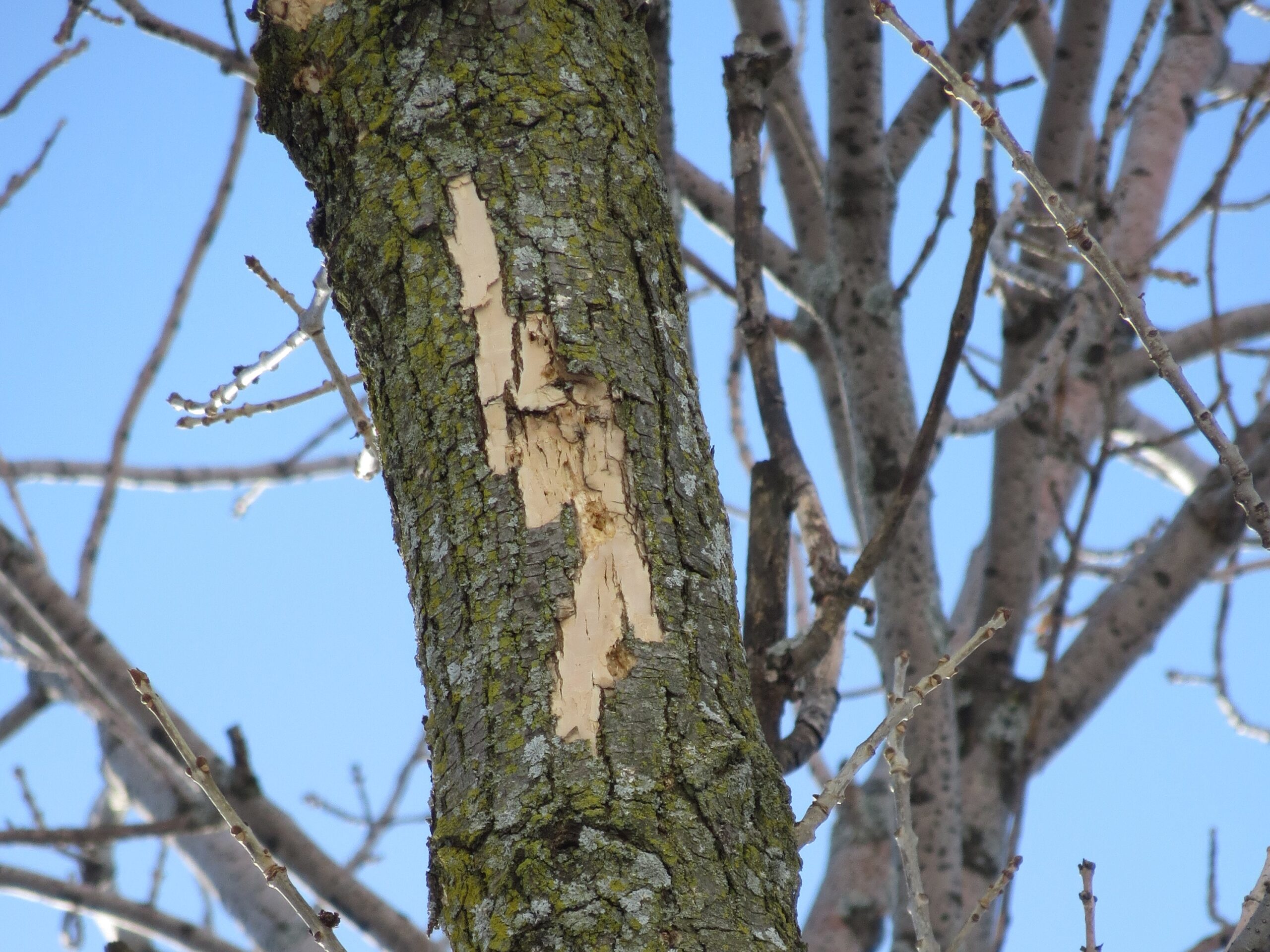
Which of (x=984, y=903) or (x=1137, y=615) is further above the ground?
(x=1137, y=615)

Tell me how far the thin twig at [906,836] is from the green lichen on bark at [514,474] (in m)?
0.21

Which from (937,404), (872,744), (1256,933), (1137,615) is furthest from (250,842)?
(1137,615)

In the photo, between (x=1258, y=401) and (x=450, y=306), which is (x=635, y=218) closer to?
(x=450, y=306)

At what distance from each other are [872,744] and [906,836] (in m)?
0.12

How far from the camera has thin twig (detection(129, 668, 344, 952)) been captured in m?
0.89

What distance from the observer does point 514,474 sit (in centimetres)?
95

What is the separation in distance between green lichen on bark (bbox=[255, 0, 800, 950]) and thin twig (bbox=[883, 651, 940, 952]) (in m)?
0.21

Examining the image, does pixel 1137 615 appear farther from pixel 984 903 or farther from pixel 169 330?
pixel 169 330

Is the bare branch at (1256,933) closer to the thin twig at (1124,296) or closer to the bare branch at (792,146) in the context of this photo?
the thin twig at (1124,296)

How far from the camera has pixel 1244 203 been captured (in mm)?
2873

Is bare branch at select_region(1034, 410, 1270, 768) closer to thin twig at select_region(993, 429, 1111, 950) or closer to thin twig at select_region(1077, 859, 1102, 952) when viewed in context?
thin twig at select_region(993, 429, 1111, 950)

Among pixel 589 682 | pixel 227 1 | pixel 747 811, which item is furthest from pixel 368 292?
pixel 227 1

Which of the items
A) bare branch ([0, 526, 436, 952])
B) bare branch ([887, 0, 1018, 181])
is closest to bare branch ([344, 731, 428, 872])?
bare branch ([0, 526, 436, 952])

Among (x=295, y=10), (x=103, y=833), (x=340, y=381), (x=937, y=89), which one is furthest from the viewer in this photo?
(x=937, y=89)
